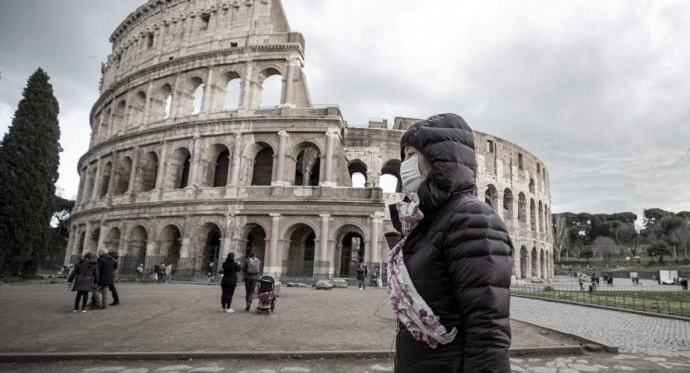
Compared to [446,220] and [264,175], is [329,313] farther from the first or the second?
[264,175]

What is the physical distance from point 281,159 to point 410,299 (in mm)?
21262

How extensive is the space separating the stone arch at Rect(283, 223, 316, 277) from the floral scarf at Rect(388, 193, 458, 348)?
66.4 ft

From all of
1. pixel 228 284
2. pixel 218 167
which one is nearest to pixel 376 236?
pixel 218 167

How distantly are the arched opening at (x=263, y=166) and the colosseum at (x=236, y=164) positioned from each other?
0.07 metres

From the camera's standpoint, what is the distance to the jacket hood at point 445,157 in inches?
64.9

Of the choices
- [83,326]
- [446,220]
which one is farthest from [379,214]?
[446,220]

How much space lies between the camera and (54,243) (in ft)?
140

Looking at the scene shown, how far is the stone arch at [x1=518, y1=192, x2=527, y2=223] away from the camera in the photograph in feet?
101

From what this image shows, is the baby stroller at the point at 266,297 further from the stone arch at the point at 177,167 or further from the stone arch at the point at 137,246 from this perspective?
the stone arch at the point at 137,246

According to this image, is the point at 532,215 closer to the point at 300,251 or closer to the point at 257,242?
the point at 300,251

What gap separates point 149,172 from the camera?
2603cm

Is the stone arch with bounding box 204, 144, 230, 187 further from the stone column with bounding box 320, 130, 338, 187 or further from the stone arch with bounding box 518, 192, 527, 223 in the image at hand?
the stone arch with bounding box 518, 192, 527, 223

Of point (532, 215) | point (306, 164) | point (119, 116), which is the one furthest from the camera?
point (532, 215)

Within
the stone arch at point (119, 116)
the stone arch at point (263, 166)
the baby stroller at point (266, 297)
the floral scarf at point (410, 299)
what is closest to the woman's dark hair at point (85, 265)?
the baby stroller at point (266, 297)
